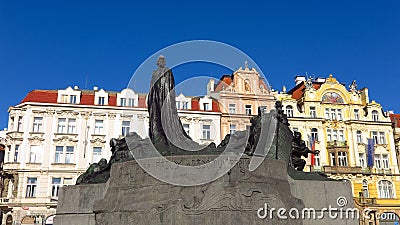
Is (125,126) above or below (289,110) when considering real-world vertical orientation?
below

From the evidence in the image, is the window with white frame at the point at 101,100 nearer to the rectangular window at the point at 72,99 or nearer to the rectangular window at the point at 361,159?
the rectangular window at the point at 72,99

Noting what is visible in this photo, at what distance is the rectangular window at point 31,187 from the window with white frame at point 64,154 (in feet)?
7.75

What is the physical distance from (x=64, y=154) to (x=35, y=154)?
2374 millimetres

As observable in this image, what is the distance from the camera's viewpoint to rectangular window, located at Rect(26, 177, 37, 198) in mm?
35000

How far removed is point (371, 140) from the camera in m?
40.4

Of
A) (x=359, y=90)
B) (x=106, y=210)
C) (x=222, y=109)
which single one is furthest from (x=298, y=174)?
(x=359, y=90)

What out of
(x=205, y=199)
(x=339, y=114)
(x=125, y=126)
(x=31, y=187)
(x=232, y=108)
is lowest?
(x=205, y=199)

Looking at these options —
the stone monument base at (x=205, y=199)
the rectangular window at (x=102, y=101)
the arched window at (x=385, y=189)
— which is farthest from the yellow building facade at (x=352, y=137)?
the stone monument base at (x=205, y=199)

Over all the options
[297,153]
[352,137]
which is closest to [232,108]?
[352,137]

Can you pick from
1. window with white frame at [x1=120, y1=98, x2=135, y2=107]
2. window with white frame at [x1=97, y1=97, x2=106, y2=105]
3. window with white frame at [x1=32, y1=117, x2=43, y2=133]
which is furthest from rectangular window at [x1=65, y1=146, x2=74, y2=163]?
window with white frame at [x1=120, y1=98, x2=135, y2=107]

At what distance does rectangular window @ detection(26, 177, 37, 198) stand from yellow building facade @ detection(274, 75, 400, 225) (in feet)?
76.8

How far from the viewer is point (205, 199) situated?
981cm

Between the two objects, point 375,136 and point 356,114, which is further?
point 356,114

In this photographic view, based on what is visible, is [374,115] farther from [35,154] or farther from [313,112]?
[35,154]
